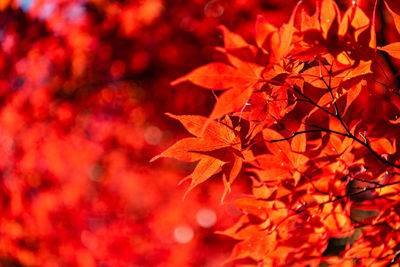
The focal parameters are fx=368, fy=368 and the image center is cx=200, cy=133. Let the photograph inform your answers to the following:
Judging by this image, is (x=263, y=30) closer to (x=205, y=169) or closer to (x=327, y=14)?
(x=327, y=14)

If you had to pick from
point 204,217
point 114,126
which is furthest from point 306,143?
point 114,126

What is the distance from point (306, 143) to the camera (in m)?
0.74

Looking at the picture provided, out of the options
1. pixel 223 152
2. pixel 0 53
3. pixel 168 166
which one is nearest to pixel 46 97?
pixel 0 53

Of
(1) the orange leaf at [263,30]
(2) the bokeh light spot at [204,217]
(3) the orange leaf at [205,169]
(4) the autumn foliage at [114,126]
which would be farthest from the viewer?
(2) the bokeh light spot at [204,217]

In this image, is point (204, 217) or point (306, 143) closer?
point (306, 143)

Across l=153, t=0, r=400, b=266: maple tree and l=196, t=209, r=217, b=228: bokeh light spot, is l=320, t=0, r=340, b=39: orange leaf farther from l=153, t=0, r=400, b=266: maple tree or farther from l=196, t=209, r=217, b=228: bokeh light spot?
l=196, t=209, r=217, b=228: bokeh light spot

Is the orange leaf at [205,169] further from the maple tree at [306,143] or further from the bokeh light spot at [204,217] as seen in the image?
the bokeh light spot at [204,217]

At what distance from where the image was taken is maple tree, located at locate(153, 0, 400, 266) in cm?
55

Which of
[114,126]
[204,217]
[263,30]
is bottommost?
[204,217]

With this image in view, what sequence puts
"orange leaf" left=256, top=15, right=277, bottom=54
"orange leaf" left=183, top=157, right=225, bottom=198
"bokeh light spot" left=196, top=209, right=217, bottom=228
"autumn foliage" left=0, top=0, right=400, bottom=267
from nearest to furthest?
"orange leaf" left=256, top=15, right=277, bottom=54 → "orange leaf" left=183, top=157, right=225, bottom=198 → "autumn foliage" left=0, top=0, right=400, bottom=267 → "bokeh light spot" left=196, top=209, right=217, bottom=228

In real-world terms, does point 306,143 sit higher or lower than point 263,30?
lower

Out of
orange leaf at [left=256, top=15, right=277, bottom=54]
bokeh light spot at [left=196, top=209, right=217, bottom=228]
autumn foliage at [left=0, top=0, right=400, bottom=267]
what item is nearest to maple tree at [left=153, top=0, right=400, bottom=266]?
orange leaf at [left=256, top=15, right=277, bottom=54]

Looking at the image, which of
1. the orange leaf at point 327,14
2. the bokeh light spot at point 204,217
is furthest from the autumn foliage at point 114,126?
the orange leaf at point 327,14

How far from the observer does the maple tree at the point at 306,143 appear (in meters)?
0.55
